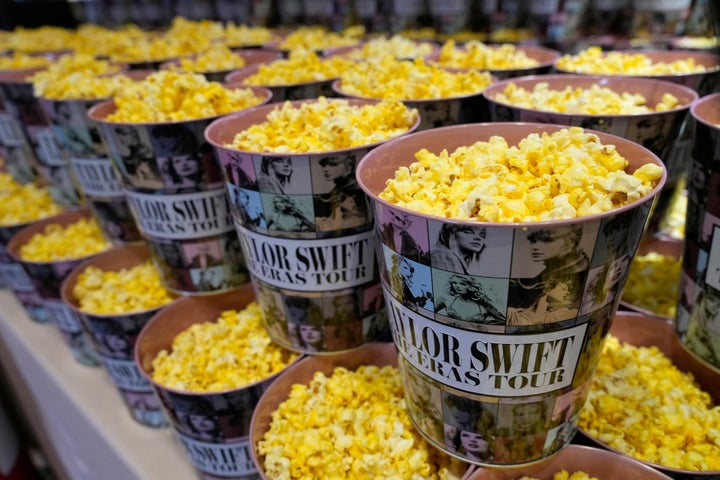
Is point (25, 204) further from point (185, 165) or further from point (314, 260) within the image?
point (314, 260)

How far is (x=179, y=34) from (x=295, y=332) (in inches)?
61.4

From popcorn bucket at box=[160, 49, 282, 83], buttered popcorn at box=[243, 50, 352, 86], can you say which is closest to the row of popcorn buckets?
buttered popcorn at box=[243, 50, 352, 86]

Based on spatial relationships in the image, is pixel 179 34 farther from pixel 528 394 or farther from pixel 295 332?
pixel 528 394

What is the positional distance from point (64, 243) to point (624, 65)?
1397 mm

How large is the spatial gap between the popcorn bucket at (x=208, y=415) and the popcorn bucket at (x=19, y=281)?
73 cm

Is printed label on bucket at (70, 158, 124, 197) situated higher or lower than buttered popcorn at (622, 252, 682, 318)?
higher

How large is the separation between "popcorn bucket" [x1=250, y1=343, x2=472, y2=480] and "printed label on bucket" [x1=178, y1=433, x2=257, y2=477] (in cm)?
10

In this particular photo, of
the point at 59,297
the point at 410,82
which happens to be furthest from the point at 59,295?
the point at 410,82

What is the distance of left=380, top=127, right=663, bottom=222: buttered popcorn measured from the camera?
0.50 m

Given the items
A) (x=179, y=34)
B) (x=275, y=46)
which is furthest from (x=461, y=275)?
(x=179, y=34)

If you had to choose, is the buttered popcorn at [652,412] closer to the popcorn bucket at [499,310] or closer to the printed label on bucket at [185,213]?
the popcorn bucket at [499,310]

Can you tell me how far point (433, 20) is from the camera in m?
2.19

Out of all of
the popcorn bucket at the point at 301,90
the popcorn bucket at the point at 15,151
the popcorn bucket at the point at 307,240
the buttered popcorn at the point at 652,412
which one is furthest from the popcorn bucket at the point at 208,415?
the popcorn bucket at the point at 15,151

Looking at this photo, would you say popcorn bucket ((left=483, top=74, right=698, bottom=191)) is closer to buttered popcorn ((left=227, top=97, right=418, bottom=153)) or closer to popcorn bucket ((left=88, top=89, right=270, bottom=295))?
buttered popcorn ((left=227, top=97, right=418, bottom=153))
